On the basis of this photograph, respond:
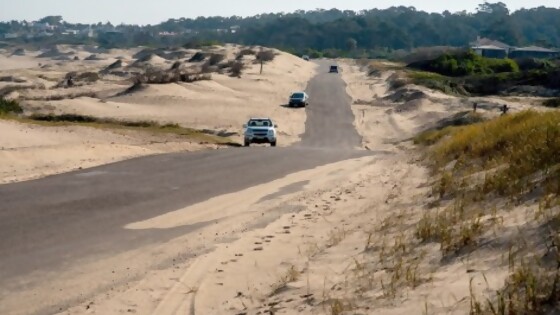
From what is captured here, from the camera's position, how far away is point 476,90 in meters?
89.0

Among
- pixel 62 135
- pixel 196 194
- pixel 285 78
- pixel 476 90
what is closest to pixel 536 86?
pixel 476 90

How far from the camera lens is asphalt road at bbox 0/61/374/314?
1336 centimetres

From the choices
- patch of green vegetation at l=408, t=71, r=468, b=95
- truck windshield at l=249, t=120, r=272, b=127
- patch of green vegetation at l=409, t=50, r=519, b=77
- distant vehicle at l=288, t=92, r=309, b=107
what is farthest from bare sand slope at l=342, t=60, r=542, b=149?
patch of green vegetation at l=409, t=50, r=519, b=77

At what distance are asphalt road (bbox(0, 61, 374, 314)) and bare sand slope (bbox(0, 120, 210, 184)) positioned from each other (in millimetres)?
1144

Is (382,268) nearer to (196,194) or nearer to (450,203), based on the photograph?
(450,203)

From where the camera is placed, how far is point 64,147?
93.8 feet

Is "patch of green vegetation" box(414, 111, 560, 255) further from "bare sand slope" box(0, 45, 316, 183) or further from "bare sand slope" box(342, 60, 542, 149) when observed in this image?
"bare sand slope" box(342, 60, 542, 149)

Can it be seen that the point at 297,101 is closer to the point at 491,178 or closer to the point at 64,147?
the point at 64,147

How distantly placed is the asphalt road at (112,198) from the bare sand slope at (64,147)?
1.14m

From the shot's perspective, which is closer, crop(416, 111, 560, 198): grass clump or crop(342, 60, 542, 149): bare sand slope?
crop(416, 111, 560, 198): grass clump

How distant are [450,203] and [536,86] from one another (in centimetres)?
7626

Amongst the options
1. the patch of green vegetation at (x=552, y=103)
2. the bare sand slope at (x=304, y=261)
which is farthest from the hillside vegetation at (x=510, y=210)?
the patch of green vegetation at (x=552, y=103)

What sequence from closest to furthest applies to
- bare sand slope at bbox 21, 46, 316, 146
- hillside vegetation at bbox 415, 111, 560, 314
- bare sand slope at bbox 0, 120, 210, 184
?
hillside vegetation at bbox 415, 111, 560, 314
bare sand slope at bbox 0, 120, 210, 184
bare sand slope at bbox 21, 46, 316, 146

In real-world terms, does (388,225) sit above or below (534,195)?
below
